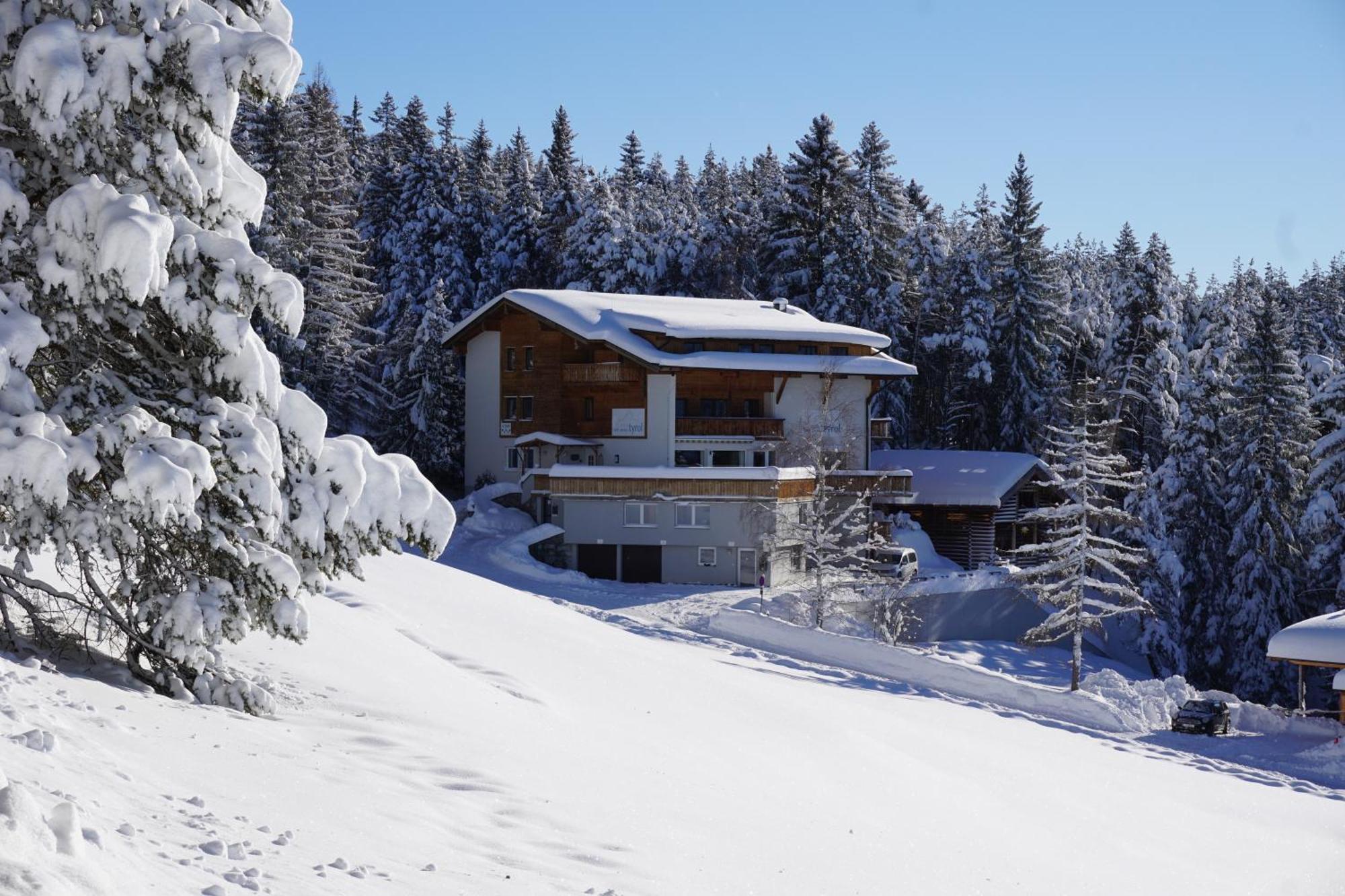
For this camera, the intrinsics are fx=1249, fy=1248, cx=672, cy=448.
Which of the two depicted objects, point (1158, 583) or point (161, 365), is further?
point (1158, 583)

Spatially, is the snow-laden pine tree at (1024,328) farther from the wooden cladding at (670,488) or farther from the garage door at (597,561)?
the garage door at (597,561)

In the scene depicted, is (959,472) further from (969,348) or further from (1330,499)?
(1330,499)

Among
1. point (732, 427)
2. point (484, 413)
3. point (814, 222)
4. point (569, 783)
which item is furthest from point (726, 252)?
point (569, 783)

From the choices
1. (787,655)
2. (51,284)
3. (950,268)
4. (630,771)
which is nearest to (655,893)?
(630,771)

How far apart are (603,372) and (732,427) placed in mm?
5557

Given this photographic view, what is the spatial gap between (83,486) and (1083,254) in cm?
11199

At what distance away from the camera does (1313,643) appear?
3425 centimetres

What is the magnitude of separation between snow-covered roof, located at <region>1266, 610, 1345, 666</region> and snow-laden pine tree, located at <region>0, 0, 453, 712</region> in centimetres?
3005

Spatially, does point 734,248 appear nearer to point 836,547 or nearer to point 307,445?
point 836,547

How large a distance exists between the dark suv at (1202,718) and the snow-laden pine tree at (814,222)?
113ft

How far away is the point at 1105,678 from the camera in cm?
3784

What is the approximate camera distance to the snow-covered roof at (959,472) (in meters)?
53.0

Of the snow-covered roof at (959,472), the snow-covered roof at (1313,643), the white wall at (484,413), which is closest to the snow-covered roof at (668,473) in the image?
the snow-covered roof at (959,472)

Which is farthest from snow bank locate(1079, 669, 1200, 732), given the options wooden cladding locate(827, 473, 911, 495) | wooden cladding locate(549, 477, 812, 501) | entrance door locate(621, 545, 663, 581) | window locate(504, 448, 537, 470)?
window locate(504, 448, 537, 470)
